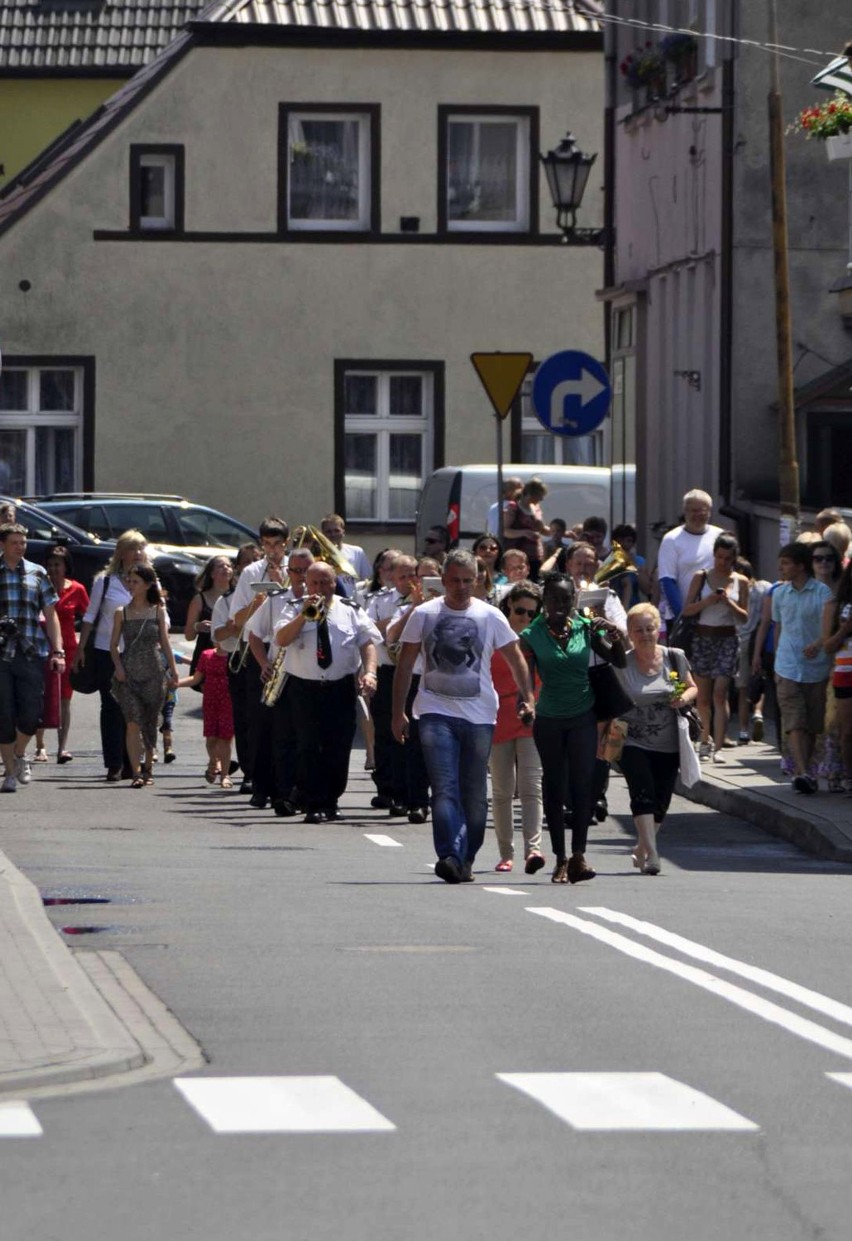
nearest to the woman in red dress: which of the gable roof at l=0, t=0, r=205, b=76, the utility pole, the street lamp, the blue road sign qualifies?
the blue road sign

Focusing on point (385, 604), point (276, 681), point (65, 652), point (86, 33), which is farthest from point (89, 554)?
point (86, 33)

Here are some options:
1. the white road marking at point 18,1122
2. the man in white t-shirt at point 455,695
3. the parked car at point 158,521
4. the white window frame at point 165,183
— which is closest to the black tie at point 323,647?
the man in white t-shirt at point 455,695

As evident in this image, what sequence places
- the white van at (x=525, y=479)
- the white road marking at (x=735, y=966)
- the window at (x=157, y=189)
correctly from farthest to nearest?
the window at (x=157, y=189), the white van at (x=525, y=479), the white road marking at (x=735, y=966)

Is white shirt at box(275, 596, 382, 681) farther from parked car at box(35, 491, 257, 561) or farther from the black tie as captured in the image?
parked car at box(35, 491, 257, 561)

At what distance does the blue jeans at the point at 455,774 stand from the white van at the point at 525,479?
16.3m

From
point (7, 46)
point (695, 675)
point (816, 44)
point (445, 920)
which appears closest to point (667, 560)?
point (695, 675)

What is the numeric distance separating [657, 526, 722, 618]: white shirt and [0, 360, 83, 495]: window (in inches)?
840

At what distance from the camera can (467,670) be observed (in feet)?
47.8

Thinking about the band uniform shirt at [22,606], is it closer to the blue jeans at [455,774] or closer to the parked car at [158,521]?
the blue jeans at [455,774]

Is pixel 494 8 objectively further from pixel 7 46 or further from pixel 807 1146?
pixel 807 1146

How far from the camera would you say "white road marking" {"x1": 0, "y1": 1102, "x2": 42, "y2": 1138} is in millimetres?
7648

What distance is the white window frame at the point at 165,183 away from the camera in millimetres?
41781

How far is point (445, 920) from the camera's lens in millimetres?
12648

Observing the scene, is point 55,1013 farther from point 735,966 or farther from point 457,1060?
point 735,966
